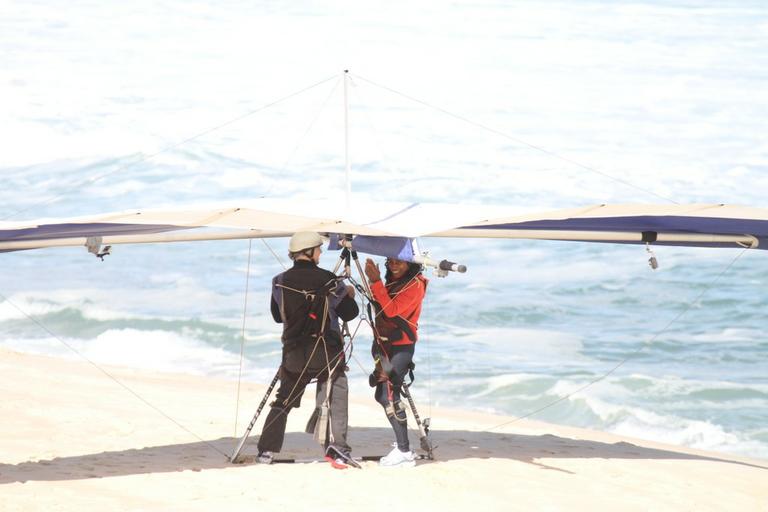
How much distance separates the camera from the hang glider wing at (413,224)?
26.9ft

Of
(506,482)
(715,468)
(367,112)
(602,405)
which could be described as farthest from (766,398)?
(367,112)

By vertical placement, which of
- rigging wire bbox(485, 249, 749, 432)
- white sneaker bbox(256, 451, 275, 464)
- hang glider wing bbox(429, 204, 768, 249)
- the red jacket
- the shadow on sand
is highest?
hang glider wing bbox(429, 204, 768, 249)

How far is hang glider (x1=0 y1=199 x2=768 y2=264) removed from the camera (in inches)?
323

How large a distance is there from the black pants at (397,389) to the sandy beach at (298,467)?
0.27 m

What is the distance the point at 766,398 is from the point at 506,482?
787 cm

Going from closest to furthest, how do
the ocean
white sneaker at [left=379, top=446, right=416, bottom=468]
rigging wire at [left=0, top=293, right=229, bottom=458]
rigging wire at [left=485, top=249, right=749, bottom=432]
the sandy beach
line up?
the sandy beach
white sneaker at [left=379, top=446, right=416, bottom=468]
rigging wire at [left=0, top=293, right=229, bottom=458]
rigging wire at [left=485, top=249, right=749, bottom=432]
the ocean

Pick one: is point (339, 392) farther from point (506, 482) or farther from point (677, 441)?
point (677, 441)

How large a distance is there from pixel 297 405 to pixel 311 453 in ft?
2.97

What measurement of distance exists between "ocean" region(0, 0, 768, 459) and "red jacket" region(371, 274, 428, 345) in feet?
6.97

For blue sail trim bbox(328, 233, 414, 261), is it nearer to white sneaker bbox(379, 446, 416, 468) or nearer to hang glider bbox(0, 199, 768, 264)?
hang glider bbox(0, 199, 768, 264)

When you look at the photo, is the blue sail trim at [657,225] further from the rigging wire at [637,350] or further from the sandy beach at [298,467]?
the rigging wire at [637,350]

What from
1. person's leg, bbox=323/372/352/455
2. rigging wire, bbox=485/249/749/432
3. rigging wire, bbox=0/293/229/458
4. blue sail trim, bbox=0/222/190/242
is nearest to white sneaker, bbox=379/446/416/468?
person's leg, bbox=323/372/352/455

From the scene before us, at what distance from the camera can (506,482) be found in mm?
8781

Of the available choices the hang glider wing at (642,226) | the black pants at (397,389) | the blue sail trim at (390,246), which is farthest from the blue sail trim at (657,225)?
the black pants at (397,389)
